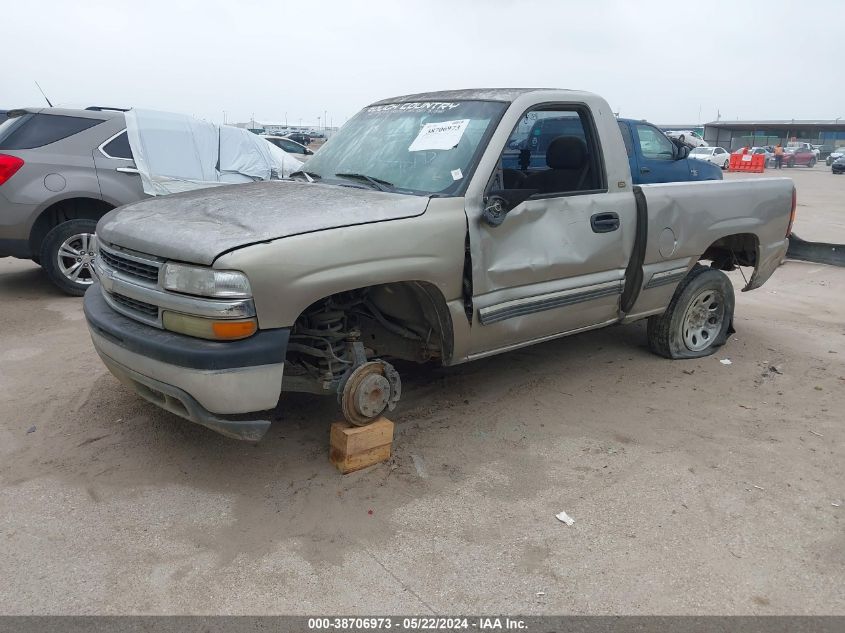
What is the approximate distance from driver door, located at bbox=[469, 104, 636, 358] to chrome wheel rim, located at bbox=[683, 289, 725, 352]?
42.0 inches

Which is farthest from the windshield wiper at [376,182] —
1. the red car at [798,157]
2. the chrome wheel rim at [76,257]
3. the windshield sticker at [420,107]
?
the red car at [798,157]

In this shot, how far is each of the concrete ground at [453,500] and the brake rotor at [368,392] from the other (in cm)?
31

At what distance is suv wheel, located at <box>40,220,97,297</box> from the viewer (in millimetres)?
6508

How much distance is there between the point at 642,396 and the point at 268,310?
2.80m

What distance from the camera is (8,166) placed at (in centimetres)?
629

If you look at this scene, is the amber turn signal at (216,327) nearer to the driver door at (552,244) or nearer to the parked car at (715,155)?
the driver door at (552,244)

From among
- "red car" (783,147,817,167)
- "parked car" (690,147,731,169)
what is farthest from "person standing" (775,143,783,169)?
"parked car" (690,147,731,169)

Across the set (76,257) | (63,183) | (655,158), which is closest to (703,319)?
(655,158)

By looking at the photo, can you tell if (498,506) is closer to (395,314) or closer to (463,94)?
(395,314)

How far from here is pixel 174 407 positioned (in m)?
3.08

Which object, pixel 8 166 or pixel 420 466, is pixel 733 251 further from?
pixel 8 166

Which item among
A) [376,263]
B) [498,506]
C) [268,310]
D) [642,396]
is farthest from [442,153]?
[642,396]

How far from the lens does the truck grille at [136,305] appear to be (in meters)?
3.10

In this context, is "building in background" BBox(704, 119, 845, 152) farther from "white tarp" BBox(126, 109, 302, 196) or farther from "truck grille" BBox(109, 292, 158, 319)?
"truck grille" BBox(109, 292, 158, 319)
